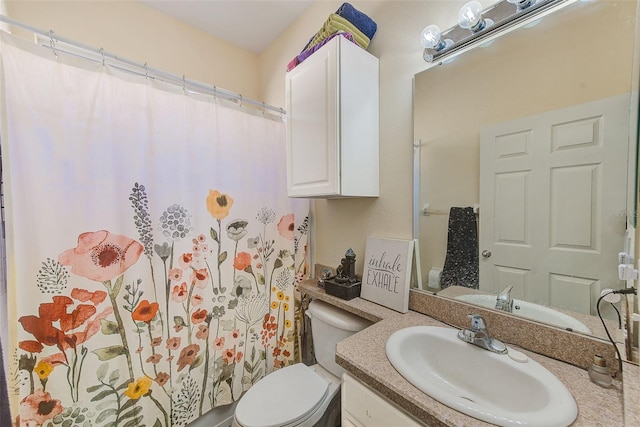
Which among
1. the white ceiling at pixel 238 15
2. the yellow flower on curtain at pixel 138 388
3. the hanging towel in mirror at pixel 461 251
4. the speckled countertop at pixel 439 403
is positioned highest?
the white ceiling at pixel 238 15

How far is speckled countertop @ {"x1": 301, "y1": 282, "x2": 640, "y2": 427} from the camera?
54 cm

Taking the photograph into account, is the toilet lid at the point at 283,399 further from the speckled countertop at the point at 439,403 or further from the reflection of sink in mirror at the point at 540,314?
the reflection of sink in mirror at the point at 540,314

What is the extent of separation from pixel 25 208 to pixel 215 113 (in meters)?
0.85

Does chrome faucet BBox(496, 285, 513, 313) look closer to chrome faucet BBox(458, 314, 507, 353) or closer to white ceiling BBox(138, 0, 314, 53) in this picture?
chrome faucet BBox(458, 314, 507, 353)

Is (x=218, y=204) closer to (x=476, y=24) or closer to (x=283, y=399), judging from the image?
(x=283, y=399)

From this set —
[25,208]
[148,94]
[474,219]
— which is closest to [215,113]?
[148,94]

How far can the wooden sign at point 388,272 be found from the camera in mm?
1125

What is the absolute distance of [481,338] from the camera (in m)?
0.82

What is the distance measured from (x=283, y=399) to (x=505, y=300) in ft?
3.31

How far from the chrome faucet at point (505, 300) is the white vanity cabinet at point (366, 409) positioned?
520 millimetres

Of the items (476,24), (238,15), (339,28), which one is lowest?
(476,24)

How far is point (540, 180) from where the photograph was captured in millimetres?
827

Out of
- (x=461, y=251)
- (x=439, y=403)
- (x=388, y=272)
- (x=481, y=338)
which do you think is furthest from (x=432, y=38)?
(x=439, y=403)

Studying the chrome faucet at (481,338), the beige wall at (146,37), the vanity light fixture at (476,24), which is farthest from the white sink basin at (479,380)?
the beige wall at (146,37)
